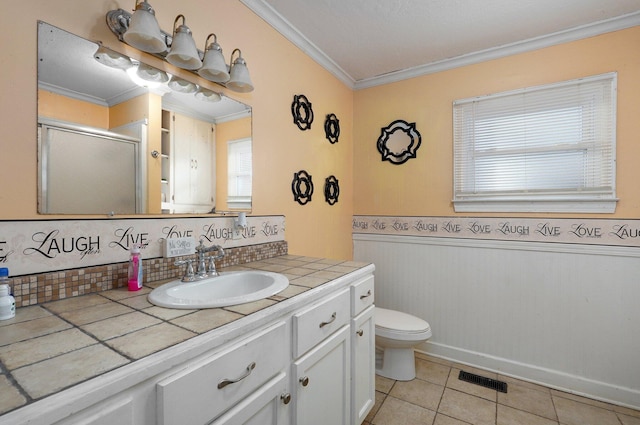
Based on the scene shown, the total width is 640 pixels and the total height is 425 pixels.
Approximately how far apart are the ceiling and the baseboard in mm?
2321

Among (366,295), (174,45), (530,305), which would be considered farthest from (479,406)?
(174,45)

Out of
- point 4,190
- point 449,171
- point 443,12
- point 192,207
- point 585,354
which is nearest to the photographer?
point 4,190

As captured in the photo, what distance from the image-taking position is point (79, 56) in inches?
42.6

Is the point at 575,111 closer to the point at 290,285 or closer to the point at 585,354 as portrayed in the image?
the point at 585,354

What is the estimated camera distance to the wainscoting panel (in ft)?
6.31

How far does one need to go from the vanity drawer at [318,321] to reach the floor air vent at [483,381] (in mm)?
1391

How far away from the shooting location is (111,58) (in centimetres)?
116

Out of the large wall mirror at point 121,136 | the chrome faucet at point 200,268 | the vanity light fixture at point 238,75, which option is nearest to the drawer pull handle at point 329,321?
the chrome faucet at point 200,268

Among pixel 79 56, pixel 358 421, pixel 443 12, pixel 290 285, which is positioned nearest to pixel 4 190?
pixel 79 56

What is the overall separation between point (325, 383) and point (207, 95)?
1492 millimetres

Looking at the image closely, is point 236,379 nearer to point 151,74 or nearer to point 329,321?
point 329,321

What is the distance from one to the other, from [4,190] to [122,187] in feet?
1.09

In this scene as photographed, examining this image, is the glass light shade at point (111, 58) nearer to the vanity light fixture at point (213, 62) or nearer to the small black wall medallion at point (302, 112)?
the vanity light fixture at point (213, 62)

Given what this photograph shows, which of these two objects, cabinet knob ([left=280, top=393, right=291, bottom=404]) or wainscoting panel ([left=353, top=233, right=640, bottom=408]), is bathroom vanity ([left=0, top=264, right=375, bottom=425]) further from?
wainscoting panel ([left=353, top=233, right=640, bottom=408])
